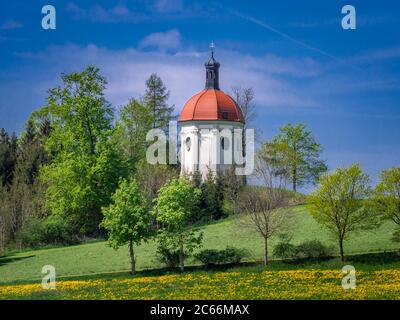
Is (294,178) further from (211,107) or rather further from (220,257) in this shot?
(220,257)

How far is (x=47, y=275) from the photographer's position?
39.5 m

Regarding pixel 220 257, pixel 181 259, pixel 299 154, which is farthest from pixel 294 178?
pixel 181 259

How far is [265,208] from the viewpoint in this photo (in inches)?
1597

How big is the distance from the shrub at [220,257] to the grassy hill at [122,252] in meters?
1.28

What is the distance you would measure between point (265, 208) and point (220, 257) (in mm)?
4183

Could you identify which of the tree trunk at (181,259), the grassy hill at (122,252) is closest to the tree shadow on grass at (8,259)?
the grassy hill at (122,252)

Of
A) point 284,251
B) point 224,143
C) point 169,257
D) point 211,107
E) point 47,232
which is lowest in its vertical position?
point 169,257

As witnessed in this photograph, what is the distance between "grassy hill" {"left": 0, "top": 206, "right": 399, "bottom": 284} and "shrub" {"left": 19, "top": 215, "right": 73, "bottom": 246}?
246 cm

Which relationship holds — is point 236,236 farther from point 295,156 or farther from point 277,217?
point 295,156

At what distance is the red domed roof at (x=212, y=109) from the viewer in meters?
72.4

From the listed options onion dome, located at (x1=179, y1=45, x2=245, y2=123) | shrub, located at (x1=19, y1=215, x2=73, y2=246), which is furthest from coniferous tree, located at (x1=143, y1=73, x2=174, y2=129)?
shrub, located at (x1=19, y1=215, x2=73, y2=246)

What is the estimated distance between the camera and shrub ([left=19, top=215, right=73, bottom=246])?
53688mm

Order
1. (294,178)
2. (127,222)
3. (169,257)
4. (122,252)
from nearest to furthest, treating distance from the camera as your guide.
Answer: (169,257)
(127,222)
(122,252)
(294,178)

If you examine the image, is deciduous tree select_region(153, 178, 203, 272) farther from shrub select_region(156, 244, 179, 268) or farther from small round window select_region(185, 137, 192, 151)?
small round window select_region(185, 137, 192, 151)
